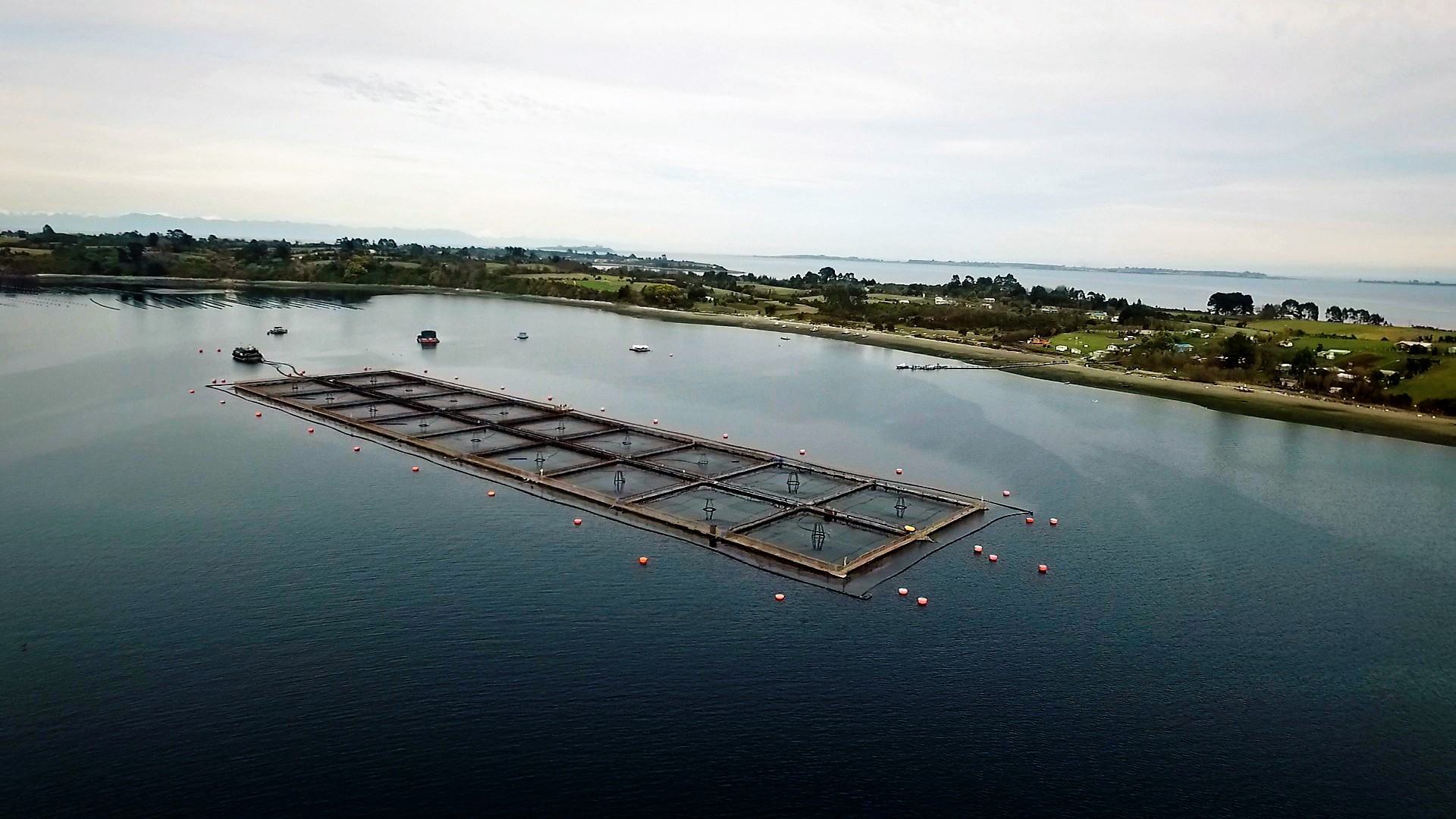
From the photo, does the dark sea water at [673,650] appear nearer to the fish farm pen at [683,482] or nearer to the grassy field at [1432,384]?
the fish farm pen at [683,482]

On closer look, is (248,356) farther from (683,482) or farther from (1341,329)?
(1341,329)

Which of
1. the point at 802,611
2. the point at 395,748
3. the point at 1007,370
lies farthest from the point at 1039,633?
the point at 1007,370

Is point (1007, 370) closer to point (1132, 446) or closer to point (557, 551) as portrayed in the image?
point (1132, 446)

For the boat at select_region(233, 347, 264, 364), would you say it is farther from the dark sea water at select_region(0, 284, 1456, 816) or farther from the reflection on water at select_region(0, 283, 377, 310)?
the reflection on water at select_region(0, 283, 377, 310)

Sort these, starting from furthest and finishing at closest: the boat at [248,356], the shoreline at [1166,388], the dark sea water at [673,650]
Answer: the boat at [248,356] < the shoreline at [1166,388] < the dark sea water at [673,650]

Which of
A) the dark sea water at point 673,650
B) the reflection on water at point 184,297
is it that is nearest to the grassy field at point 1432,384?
the dark sea water at point 673,650

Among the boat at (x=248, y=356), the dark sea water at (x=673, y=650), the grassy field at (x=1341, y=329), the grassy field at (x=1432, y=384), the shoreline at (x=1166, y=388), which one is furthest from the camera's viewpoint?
the grassy field at (x=1341, y=329)
